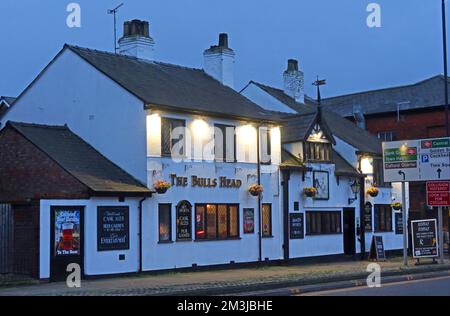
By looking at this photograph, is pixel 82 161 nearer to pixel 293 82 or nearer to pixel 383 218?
pixel 383 218

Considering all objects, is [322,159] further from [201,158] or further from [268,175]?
[201,158]

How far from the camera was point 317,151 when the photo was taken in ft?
107

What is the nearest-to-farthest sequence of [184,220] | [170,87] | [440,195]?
1. [184,220]
2. [170,87]
3. [440,195]

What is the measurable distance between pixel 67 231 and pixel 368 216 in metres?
17.4

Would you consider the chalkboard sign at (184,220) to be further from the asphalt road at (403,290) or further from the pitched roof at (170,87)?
the asphalt road at (403,290)

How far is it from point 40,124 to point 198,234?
711 cm

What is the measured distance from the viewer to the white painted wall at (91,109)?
25.7 metres

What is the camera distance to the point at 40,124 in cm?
2795

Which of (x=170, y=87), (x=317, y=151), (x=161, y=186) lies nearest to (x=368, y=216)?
(x=317, y=151)

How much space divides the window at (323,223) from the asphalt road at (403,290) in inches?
350

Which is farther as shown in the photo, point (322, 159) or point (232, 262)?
point (322, 159)

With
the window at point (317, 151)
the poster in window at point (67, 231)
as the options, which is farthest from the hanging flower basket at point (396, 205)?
the poster in window at point (67, 231)
